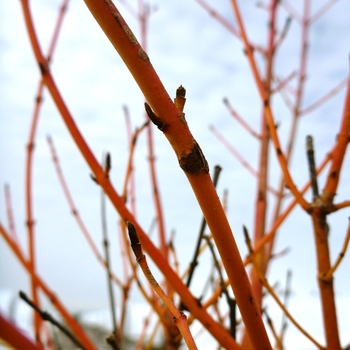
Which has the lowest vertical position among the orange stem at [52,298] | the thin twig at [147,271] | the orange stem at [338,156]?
the thin twig at [147,271]

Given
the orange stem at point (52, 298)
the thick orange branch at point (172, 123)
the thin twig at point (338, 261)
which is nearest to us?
the thick orange branch at point (172, 123)

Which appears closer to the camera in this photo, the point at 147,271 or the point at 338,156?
the point at 147,271

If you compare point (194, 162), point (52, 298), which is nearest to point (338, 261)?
→ point (194, 162)

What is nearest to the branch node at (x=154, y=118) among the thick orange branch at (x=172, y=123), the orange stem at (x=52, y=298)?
the thick orange branch at (x=172, y=123)

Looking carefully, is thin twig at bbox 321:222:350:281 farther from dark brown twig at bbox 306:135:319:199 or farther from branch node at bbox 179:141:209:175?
branch node at bbox 179:141:209:175

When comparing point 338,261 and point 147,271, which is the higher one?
point 338,261

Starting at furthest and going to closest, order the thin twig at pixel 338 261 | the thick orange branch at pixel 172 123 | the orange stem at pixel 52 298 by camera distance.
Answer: the orange stem at pixel 52 298 < the thin twig at pixel 338 261 < the thick orange branch at pixel 172 123

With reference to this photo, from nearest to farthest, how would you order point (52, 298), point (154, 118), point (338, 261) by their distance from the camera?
point (154, 118)
point (338, 261)
point (52, 298)

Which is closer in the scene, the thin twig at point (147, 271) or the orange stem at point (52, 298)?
the thin twig at point (147, 271)

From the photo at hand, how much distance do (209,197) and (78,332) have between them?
1.47 ft

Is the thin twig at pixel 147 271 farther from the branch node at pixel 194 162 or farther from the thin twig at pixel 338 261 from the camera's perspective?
the thin twig at pixel 338 261

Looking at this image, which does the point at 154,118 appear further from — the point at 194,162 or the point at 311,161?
the point at 311,161

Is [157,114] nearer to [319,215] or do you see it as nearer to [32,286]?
[319,215]

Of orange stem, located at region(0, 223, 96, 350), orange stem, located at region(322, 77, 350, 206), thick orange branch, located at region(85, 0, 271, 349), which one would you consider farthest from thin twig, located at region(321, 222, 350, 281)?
orange stem, located at region(0, 223, 96, 350)
